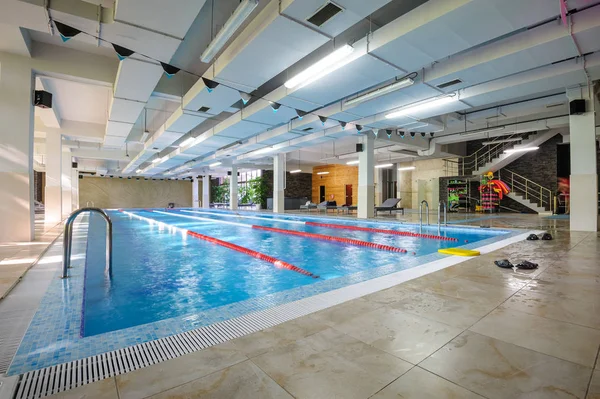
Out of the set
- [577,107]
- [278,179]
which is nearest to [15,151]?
[278,179]

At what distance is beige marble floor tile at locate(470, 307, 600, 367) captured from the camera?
5.23 feet

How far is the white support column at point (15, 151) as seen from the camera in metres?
5.64

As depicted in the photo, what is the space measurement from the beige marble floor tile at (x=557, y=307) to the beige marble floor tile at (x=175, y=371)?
218 centimetres

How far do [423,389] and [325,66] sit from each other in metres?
5.24

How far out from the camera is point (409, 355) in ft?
5.23

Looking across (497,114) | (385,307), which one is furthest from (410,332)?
(497,114)

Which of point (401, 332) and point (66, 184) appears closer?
point (401, 332)

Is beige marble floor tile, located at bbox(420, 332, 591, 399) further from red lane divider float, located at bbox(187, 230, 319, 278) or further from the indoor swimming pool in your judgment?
red lane divider float, located at bbox(187, 230, 319, 278)

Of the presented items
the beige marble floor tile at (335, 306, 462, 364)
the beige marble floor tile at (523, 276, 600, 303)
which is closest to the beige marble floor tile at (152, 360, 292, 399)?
the beige marble floor tile at (335, 306, 462, 364)

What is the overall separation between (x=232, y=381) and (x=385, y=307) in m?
1.37

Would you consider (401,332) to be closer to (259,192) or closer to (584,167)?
(584,167)

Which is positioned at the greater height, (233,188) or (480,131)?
(480,131)

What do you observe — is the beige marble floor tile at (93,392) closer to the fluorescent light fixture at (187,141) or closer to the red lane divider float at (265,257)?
the red lane divider float at (265,257)

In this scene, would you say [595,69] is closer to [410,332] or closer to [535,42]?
[535,42]
